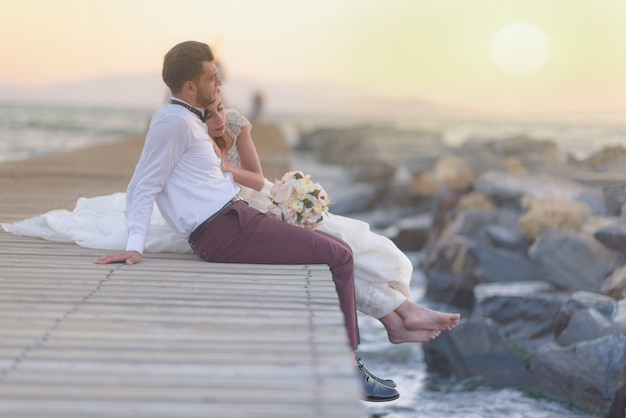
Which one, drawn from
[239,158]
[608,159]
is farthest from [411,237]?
[239,158]

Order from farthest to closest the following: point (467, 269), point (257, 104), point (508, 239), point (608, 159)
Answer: point (257, 104), point (608, 159), point (508, 239), point (467, 269)

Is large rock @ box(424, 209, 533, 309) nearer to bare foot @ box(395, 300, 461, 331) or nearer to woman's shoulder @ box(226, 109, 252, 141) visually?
bare foot @ box(395, 300, 461, 331)

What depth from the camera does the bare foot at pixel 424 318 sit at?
4547 millimetres

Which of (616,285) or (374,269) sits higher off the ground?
(374,269)

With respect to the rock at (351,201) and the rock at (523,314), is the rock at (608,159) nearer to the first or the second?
the rock at (351,201)

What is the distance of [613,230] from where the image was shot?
8578 millimetres

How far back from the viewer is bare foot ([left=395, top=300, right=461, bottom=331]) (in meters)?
4.55

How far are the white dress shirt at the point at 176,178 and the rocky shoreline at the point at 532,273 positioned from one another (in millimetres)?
2415

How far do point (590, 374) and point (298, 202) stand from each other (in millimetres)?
2256

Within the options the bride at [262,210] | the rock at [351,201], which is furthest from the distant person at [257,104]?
the bride at [262,210]

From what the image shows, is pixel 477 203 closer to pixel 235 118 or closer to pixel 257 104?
pixel 235 118

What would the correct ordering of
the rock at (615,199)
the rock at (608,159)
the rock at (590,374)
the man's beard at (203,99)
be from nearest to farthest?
1. the man's beard at (203,99)
2. the rock at (590,374)
3. the rock at (615,199)
4. the rock at (608,159)

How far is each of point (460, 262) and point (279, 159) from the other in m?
5.56

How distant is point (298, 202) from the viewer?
14.9 ft
